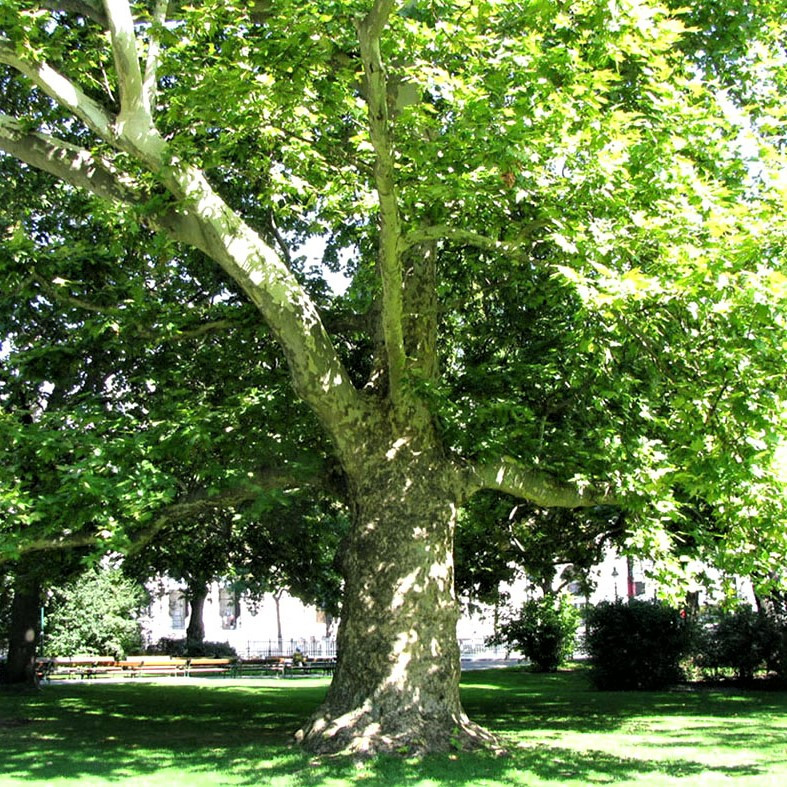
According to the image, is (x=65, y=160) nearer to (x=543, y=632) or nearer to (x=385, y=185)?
(x=385, y=185)

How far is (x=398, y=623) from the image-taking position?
9984mm

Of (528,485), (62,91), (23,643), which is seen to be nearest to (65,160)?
(62,91)

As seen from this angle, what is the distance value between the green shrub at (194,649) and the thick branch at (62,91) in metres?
28.3

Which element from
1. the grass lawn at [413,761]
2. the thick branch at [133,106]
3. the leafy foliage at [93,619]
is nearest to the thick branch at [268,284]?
the thick branch at [133,106]

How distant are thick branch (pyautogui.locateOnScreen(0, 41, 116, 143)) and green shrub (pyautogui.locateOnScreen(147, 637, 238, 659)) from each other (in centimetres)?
2826

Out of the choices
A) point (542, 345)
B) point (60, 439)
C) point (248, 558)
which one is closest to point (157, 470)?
point (60, 439)

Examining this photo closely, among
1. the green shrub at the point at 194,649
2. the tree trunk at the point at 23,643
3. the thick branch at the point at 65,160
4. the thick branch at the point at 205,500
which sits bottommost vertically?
the green shrub at the point at 194,649

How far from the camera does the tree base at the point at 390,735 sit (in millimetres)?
9305

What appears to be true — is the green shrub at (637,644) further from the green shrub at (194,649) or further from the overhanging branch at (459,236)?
the green shrub at (194,649)

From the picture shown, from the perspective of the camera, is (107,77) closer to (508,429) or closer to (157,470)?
(157,470)

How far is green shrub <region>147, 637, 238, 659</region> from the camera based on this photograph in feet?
117

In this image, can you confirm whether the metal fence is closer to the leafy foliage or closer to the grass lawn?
the leafy foliage

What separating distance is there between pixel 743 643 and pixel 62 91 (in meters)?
18.3

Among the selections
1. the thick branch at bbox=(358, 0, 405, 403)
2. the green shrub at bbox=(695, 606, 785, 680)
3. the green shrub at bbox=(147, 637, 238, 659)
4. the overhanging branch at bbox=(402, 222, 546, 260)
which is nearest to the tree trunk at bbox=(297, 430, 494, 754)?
the thick branch at bbox=(358, 0, 405, 403)
